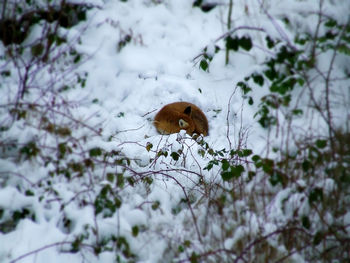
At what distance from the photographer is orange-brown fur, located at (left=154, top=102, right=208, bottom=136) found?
106 cm

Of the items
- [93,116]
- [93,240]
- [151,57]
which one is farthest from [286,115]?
[93,240]

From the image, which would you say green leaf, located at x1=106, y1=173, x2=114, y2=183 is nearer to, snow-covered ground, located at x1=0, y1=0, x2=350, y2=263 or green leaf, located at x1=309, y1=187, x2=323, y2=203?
snow-covered ground, located at x1=0, y1=0, x2=350, y2=263

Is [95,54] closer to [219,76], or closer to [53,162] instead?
[53,162]

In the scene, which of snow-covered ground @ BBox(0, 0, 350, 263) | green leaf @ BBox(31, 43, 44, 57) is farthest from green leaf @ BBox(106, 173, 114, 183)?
green leaf @ BBox(31, 43, 44, 57)

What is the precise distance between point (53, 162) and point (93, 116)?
390 millimetres

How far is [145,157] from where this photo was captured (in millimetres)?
1008

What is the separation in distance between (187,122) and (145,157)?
8.1 inches

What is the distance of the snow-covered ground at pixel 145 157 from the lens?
3.53 feet

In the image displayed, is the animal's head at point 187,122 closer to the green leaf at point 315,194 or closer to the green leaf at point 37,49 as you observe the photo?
the green leaf at point 315,194

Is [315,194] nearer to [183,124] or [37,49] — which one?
[183,124]

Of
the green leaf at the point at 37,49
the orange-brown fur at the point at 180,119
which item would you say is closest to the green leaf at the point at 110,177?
the orange-brown fur at the point at 180,119

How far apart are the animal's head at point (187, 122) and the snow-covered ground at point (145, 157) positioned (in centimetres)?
5

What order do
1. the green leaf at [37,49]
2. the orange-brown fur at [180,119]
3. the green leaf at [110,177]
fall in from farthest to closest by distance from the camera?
the green leaf at [37,49]
the green leaf at [110,177]
the orange-brown fur at [180,119]

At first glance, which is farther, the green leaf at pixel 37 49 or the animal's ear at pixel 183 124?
the green leaf at pixel 37 49
